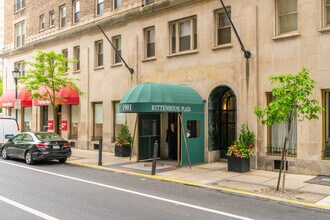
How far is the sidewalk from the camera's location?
367 inches

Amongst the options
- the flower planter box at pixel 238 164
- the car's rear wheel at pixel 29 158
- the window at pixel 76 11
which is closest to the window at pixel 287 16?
the flower planter box at pixel 238 164

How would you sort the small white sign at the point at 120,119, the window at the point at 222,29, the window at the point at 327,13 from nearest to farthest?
the window at the point at 327,13, the window at the point at 222,29, the small white sign at the point at 120,119

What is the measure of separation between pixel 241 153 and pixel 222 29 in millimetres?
5964

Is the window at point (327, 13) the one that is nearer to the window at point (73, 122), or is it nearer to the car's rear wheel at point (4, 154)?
the car's rear wheel at point (4, 154)

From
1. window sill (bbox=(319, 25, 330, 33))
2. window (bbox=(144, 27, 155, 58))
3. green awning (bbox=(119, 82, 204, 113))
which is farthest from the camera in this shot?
window (bbox=(144, 27, 155, 58))

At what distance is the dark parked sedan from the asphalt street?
3.05m

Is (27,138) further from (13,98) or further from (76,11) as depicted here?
(13,98)

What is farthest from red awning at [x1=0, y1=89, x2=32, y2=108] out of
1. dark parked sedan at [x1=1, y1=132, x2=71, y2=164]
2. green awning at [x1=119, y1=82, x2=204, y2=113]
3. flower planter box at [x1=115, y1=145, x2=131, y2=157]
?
green awning at [x1=119, y1=82, x2=204, y2=113]

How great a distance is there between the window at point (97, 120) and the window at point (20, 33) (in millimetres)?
13135

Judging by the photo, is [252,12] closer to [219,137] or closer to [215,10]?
[215,10]

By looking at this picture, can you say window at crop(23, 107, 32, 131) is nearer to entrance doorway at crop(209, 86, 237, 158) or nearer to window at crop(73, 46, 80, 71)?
window at crop(73, 46, 80, 71)

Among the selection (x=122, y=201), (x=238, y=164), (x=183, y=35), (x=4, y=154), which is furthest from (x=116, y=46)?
(x=122, y=201)

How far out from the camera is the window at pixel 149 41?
1872 centimetres

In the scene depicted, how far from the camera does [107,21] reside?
20.8 meters
